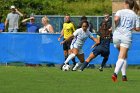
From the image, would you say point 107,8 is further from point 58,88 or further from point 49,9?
point 58,88

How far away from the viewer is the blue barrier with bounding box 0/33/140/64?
2342cm

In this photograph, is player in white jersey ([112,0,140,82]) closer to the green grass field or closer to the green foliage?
the green grass field

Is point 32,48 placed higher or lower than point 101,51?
lower

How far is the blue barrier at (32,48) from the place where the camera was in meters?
23.4

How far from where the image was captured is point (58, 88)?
520 inches

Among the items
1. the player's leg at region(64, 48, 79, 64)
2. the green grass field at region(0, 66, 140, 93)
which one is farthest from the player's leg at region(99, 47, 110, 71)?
the green grass field at region(0, 66, 140, 93)

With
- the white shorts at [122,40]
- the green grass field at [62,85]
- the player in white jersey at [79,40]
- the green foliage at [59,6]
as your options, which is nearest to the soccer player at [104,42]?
the player in white jersey at [79,40]

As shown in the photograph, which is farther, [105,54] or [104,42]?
[104,42]

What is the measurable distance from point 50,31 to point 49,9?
580 inches

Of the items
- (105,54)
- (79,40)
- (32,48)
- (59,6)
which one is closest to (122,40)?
(79,40)

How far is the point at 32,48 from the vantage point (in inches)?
931

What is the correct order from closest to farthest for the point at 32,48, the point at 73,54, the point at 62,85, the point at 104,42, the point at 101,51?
1. the point at 62,85
2. the point at 73,54
3. the point at 101,51
4. the point at 104,42
5. the point at 32,48

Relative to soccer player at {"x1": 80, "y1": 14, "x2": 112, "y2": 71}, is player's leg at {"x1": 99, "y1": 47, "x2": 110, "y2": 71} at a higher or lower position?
lower

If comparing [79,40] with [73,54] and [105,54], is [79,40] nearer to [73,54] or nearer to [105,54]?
[73,54]
